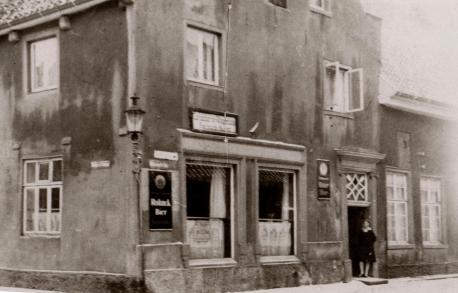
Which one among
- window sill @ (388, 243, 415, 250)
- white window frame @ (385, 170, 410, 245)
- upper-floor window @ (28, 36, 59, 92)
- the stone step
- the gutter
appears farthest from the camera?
white window frame @ (385, 170, 410, 245)

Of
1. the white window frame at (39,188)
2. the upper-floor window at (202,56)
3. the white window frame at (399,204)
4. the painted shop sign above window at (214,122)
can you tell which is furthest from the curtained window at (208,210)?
the white window frame at (399,204)

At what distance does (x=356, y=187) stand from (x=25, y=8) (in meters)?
9.54

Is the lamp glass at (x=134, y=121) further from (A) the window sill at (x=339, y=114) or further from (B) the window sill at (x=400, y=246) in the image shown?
(B) the window sill at (x=400, y=246)

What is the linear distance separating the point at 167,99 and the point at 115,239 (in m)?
2.94

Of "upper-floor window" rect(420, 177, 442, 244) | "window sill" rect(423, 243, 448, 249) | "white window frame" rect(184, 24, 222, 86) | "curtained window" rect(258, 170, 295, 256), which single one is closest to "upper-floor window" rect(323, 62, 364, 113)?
"curtained window" rect(258, 170, 295, 256)

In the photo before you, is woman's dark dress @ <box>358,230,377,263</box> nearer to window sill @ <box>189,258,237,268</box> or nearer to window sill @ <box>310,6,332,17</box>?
window sill @ <box>189,258,237,268</box>

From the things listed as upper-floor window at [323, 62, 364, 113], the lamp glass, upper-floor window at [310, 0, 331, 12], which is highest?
upper-floor window at [310, 0, 331, 12]

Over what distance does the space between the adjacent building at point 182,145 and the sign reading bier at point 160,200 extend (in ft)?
0.10

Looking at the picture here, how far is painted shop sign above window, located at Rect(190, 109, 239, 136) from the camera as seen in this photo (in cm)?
1597

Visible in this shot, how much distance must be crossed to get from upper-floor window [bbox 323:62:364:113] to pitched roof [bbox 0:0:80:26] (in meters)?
7.03

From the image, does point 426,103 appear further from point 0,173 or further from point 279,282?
point 0,173

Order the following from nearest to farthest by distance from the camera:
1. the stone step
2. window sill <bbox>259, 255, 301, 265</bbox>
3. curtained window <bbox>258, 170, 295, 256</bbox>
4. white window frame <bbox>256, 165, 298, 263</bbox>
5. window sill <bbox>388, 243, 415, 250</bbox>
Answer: window sill <bbox>259, 255, 301, 265</bbox>
white window frame <bbox>256, 165, 298, 263</bbox>
curtained window <bbox>258, 170, 295, 256</bbox>
the stone step
window sill <bbox>388, 243, 415, 250</bbox>

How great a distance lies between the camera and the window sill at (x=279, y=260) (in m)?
17.3

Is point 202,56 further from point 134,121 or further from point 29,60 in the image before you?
point 29,60
